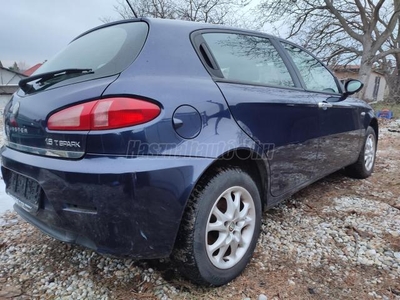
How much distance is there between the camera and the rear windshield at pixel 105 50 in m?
1.46

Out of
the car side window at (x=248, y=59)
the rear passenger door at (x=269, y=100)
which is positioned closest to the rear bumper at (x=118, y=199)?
the rear passenger door at (x=269, y=100)

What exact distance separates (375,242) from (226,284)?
52.6 inches

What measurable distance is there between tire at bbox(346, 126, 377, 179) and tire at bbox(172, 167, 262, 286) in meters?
A: 2.40

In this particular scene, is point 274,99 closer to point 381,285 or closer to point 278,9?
point 381,285

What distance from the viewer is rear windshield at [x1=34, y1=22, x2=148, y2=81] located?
1464mm

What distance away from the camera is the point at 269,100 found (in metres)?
1.94

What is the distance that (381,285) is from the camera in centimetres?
174

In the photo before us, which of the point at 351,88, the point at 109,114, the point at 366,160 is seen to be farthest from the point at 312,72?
the point at 109,114

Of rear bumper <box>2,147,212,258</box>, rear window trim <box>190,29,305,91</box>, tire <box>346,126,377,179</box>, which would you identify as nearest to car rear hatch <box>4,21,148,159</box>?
rear bumper <box>2,147,212,258</box>

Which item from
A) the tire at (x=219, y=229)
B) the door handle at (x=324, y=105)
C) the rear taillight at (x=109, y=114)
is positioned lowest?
the tire at (x=219, y=229)

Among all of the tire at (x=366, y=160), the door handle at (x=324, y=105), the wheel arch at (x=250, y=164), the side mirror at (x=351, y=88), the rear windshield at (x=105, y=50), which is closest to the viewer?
the rear windshield at (x=105, y=50)

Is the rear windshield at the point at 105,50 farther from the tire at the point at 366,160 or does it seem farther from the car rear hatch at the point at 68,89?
the tire at the point at 366,160

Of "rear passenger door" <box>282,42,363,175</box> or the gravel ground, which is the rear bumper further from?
"rear passenger door" <box>282,42,363,175</box>

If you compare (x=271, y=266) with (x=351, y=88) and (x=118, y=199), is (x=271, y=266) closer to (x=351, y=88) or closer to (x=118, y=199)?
(x=118, y=199)
